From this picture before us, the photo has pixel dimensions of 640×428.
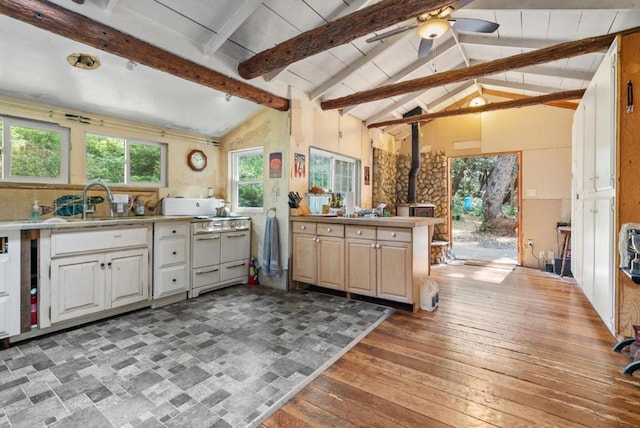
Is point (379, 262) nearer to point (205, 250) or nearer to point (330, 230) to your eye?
point (330, 230)

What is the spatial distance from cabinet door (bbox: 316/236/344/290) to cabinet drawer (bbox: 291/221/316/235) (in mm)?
140

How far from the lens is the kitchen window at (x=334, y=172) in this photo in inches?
180

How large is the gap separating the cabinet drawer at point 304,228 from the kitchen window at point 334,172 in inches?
28.3

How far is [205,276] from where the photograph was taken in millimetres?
3686

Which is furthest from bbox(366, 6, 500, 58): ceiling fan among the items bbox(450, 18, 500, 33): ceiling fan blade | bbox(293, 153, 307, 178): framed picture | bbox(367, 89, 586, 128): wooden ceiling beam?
bbox(367, 89, 586, 128): wooden ceiling beam

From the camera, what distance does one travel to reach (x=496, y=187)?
10164 mm

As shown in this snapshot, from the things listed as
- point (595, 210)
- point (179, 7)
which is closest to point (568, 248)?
point (595, 210)

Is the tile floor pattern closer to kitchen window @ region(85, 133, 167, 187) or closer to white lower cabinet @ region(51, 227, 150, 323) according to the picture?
white lower cabinet @ region(51, 227, 150, 323)

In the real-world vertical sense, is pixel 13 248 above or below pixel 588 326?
above

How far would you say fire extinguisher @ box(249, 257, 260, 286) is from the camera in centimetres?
419

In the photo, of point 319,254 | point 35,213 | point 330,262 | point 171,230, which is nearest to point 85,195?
point 35,213

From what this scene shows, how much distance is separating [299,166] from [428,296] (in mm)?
2239

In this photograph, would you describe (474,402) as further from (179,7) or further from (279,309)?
(179,7)

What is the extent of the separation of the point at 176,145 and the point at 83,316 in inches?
90.6
